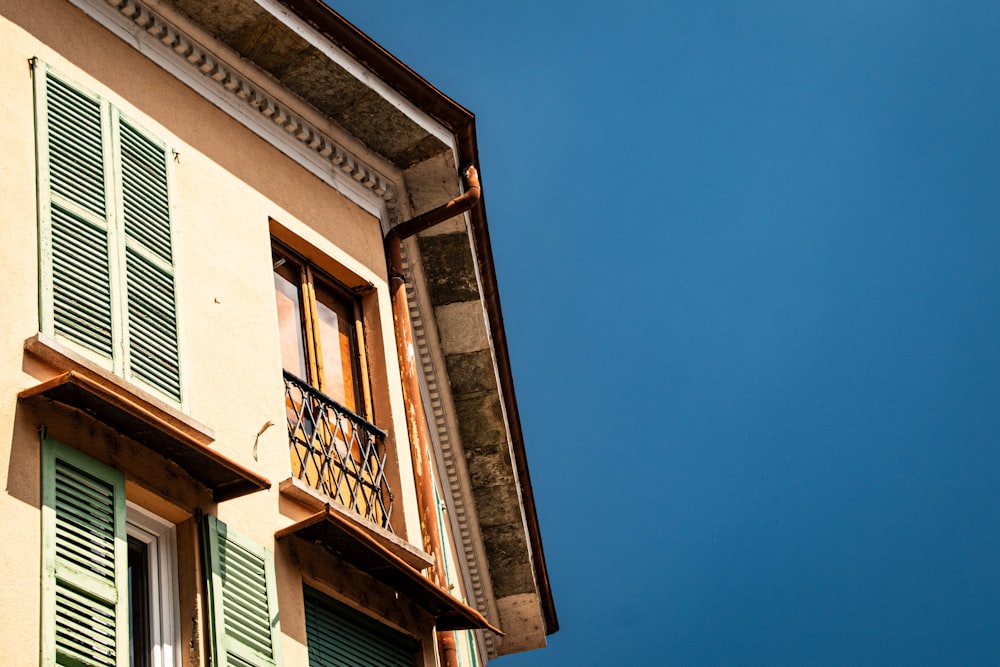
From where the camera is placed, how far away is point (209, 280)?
9117 millimetres

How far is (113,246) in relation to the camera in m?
8.37

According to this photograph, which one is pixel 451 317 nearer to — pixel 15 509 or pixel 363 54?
pixel 363 54

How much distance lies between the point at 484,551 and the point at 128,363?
6551 mm

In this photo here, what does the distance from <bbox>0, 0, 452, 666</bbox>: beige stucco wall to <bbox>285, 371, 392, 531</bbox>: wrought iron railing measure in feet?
0.53

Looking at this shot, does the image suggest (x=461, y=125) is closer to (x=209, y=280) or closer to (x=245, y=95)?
(x=245, y=95)

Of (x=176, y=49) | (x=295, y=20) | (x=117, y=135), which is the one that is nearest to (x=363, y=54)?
(x=295, y=20)

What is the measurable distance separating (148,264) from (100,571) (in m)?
2.02

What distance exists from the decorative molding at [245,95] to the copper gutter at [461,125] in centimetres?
53

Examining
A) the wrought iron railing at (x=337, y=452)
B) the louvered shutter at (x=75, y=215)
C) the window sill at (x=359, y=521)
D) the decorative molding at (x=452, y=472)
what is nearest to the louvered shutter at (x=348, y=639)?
the window sill at (x=359, y=521)

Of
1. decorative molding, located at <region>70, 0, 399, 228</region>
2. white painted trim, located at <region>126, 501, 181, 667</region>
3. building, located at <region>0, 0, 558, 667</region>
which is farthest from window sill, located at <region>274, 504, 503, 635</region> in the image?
decorative molding, located at <region>70, 0, 399, 228</region>

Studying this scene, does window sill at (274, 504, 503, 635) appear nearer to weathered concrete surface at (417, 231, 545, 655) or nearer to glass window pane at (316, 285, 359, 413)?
glass window pane at (316, 285, 359, 413)

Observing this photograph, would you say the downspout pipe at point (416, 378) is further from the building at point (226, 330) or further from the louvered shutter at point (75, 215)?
the louvered shutter at point (75, 215)

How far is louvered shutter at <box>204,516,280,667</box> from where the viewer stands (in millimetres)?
7754

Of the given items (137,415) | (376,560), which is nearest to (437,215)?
(376,560)
